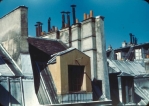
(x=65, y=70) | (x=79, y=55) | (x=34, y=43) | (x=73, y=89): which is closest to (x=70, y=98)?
→ (x=73, y=89)

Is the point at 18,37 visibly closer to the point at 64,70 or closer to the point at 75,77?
the point at 64,70

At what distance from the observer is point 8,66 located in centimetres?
1036

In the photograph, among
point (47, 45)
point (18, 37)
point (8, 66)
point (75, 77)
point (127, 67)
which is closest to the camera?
point (8, 66)

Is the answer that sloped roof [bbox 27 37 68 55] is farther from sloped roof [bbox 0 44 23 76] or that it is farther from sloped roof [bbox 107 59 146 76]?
sloped roof [bbox 107 59 146 76]

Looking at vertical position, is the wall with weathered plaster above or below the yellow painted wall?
above

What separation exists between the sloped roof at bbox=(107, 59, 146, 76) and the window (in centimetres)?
821

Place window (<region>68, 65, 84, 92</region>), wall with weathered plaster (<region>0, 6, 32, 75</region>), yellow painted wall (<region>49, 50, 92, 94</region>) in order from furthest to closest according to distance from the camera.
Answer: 1. window (<region>68, 65, 84, 92</region>)
2. wall with weathered plaster (<region>0, 6, 32, 75</region>)
3. yellow painted wall (<region>49, 50, 92, 94</region>)

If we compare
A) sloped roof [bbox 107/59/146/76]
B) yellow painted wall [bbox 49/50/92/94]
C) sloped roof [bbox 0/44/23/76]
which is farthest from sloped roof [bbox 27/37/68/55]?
sloped roof [bbox 107/59/146/76]

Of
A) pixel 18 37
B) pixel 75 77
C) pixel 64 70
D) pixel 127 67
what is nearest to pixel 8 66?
pixel 18 37

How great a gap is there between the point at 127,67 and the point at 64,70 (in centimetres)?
1247

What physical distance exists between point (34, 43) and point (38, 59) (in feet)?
6.43

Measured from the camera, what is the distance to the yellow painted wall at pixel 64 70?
Result: 10180 millimetres

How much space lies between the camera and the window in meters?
10.8

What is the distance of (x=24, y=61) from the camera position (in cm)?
1035
